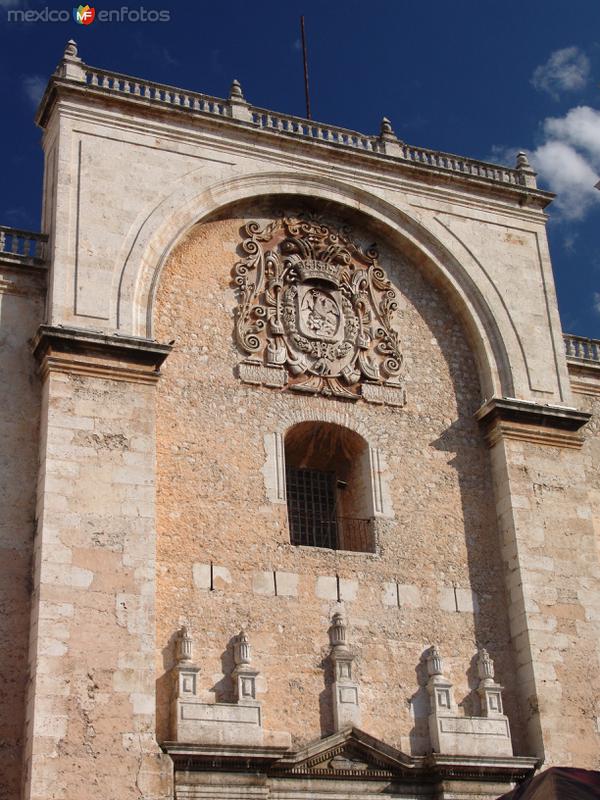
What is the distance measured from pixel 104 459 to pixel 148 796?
438 cm

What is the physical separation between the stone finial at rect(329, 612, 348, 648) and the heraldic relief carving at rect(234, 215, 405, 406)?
362 cm

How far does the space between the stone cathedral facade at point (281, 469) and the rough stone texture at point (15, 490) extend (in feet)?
0.11

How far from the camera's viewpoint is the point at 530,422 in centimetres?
2042

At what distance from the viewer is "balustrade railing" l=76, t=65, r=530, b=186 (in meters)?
20.3

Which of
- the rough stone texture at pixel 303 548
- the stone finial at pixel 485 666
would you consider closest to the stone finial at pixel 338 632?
the rough stone texture at pixel 303 548

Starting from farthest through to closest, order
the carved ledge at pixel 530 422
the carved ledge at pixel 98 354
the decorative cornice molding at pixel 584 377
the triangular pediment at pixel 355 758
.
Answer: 1. the decorative cornice molding at pixel 584 377
2. the carved ledge at pixel 530 422
3. the carved ledge at pixel 98 354
4. the triangular pediment at pixel 355 758

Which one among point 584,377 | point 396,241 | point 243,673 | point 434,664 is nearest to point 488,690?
point 434,664

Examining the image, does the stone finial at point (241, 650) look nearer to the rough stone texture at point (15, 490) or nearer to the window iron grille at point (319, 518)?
the window iron grille at point (319, 518)

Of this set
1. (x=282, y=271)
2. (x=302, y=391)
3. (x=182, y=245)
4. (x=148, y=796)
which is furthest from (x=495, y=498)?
(x=148, y=796)

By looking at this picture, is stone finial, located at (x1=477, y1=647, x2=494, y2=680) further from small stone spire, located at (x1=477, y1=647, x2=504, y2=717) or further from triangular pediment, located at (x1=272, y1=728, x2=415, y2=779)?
triangular pediment, located at (x1=272, y1=728, x2=415, y2=779)

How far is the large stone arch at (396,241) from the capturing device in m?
19.3

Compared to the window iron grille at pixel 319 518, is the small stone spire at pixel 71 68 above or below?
above

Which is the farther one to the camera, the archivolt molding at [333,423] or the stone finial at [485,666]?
the archivolt molding at [333,423]

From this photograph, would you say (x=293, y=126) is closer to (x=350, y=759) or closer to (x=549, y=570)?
(x=549, y=570)
